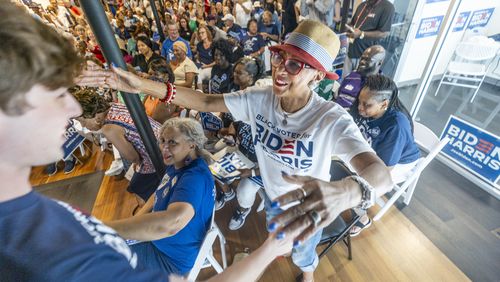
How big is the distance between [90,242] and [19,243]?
0.11 meters

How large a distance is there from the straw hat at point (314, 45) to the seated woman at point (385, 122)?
0.98 metres

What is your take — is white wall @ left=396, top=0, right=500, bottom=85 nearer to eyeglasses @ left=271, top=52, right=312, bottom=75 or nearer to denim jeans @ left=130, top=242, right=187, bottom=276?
eyeglasses @ left=271, top=52, right=312, bottom=75

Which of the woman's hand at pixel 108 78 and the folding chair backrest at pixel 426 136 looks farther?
the folding chair backrest at pixel 426 136

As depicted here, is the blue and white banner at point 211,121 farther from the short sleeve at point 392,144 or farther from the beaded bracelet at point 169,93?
the short sleeve at point 392,144

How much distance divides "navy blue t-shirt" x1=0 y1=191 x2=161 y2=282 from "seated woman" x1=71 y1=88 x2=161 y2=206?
1272 mm

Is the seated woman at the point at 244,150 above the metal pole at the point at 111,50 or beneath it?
beneath

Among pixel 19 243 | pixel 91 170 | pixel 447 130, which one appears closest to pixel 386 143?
pixel 447 130

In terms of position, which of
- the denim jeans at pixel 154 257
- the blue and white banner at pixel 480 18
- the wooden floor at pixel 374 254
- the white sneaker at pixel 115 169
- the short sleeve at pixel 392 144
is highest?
the blue and white banner at pixel 480 18

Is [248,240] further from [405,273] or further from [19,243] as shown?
[19,243]

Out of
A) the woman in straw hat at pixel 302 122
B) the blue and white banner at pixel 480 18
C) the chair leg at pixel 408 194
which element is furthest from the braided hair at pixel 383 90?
the blue and white banner at pixel 480 18

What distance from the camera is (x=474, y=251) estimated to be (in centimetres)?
211

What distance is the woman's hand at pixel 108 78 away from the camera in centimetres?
101

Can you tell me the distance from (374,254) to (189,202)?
191 cm

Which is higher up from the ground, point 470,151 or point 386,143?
point 386,143
